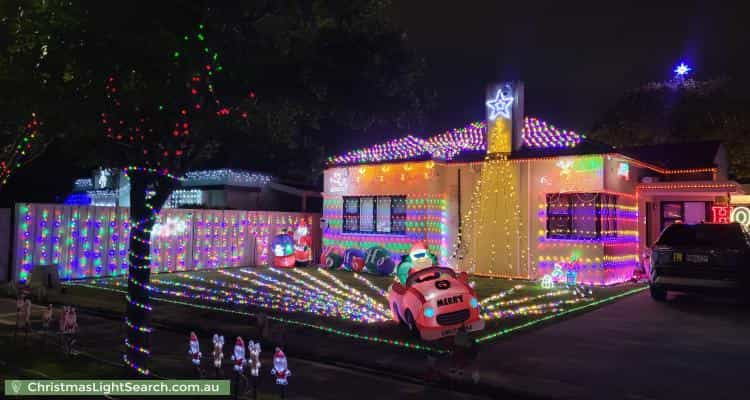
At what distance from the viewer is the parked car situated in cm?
1069

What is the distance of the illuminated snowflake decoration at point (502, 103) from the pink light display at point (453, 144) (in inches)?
26.3

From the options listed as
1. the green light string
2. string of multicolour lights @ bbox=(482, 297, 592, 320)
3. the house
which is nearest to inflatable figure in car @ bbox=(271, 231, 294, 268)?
the house

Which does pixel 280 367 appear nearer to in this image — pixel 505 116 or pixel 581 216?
pixel 581 216

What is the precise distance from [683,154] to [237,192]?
18.0 meters

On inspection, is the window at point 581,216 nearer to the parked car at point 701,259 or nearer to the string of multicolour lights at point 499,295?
the string of multicolour lights at point 499,295

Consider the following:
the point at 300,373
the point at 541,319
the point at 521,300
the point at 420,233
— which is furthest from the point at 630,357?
the point at 420,233

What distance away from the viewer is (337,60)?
726 centimetres

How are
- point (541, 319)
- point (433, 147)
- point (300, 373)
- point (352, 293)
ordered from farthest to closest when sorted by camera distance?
1. point (433, 147)
2. point (352, 293)
3. point (541, 319)
4. point (300, 373)

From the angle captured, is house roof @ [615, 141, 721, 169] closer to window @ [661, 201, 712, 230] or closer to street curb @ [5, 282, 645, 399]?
window @ [661, 201, 712, 230]

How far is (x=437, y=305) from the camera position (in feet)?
25.0

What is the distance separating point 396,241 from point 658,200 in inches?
363

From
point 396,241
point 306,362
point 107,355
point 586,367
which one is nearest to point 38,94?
point 107,355

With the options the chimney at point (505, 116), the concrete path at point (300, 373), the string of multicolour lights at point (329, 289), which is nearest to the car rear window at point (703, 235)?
the chimney at point (505, 116)

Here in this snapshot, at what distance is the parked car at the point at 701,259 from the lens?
10.7 metres
